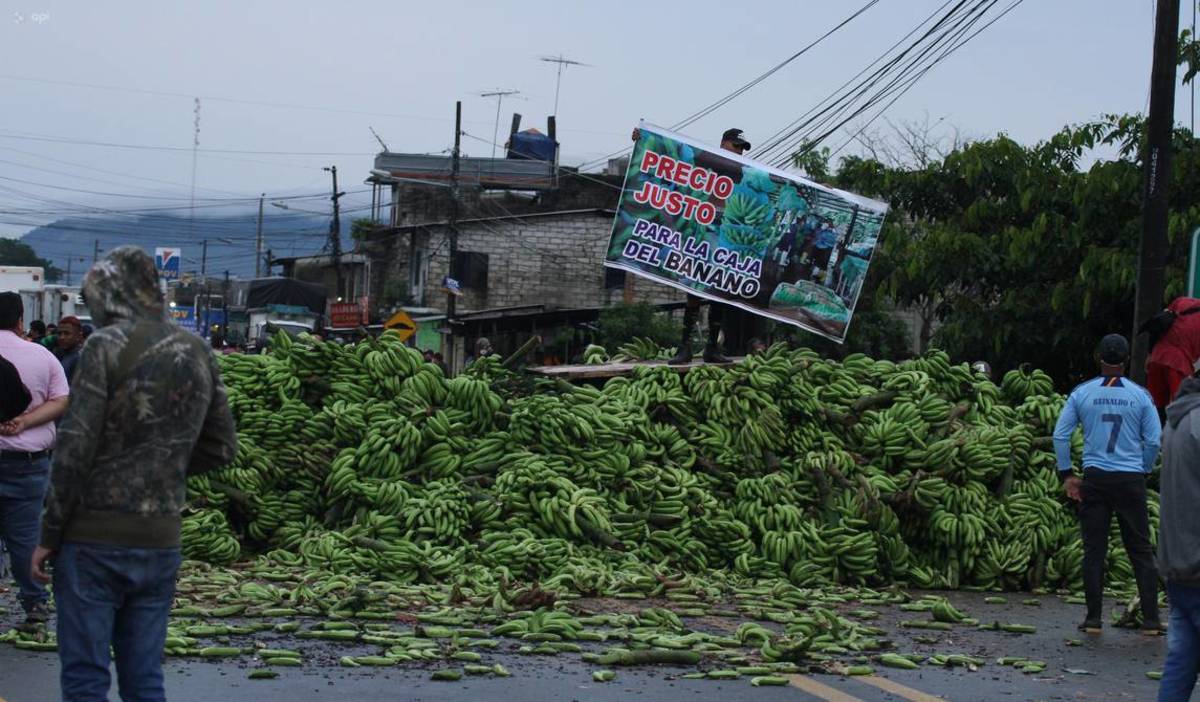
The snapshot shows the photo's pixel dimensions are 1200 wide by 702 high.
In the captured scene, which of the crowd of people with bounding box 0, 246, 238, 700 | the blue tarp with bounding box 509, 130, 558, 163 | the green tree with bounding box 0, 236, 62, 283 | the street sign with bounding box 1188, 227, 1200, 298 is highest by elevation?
the blue tarp with bounding box 509, 130, 558, 163

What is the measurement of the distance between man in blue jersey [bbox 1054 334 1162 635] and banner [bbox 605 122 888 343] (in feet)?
18.9

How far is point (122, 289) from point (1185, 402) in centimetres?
414

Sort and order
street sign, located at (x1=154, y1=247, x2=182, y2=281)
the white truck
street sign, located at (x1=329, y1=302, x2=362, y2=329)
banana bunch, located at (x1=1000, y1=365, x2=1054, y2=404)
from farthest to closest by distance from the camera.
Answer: street sign, located at (x1=329, y1=302, x2=362, y2=329) < street sign, located at (x1=154, y1=247, x2=182, y2=281) < the white truck < banana bunch, located at (x1=1000, y1=365, x2=1054, y2=404)

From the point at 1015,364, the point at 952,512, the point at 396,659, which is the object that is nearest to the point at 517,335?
the point at 1015,364

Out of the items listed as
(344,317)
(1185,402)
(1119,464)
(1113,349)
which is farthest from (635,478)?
(344,317)

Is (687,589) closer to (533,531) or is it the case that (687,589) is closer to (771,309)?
(533,531)

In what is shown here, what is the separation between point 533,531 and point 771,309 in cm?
524

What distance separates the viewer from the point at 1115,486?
9.98 m

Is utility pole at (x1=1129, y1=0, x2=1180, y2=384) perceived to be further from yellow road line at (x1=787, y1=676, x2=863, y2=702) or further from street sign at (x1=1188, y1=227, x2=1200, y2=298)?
yellow road line at (x1=787, y1=676, x2=863, y2=702)

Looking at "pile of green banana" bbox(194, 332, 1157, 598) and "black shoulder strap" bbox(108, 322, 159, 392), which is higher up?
"black shoulder strap" bbox(108, 322, 159, 392)

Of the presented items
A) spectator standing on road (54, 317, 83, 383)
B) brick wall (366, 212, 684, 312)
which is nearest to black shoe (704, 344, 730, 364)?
spectator standing on road (54, 317, 83, 383)

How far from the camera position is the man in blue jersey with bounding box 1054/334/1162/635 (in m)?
9.93

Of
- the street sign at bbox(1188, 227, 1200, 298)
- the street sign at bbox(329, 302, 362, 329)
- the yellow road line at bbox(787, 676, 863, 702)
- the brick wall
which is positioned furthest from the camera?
the brick wall

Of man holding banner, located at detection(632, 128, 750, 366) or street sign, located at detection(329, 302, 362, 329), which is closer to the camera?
man holding banner, located at detection(632, 128, 750, 366)
